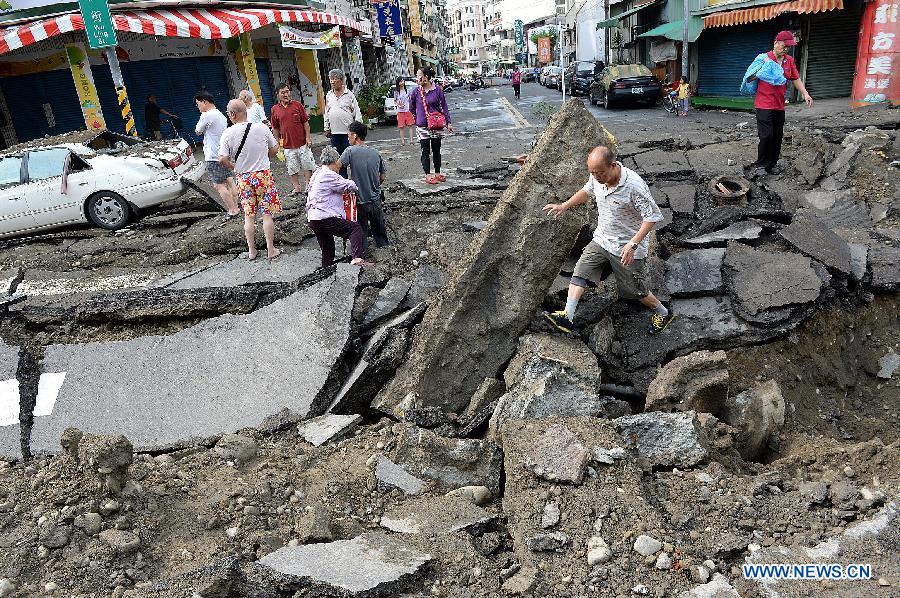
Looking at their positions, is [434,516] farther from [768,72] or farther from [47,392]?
[768,72]

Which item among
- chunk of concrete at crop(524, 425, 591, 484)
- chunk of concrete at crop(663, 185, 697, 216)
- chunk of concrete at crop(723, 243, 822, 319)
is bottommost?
chunk of concrete at crop(524, 425, 591, 484)

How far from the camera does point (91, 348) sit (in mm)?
5223

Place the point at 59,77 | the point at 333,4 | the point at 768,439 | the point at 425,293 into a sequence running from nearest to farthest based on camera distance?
1. the point at 768,439
2. the point at 425,293
3. the point at 59,77
4. the point at 333,4

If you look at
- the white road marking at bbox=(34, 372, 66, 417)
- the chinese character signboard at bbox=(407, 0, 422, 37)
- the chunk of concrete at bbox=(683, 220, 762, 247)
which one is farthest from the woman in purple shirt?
the chinese character signboard at bbox=(407, 0, 422, 37)

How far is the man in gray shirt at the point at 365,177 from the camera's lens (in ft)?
22.2

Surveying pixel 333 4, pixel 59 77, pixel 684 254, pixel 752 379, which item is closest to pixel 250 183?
pixel 684 254

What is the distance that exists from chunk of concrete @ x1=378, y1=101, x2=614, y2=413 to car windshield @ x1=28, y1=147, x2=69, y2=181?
7.62 m

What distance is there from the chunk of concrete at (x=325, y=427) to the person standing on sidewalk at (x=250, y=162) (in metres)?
3.13

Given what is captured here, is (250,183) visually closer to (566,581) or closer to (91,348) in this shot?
(91,348)

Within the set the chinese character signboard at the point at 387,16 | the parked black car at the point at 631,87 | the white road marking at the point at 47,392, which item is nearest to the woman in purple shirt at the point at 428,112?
the white road marking at the point at 47,392

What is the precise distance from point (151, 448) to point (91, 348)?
145 cm

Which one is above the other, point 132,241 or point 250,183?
point 250,183

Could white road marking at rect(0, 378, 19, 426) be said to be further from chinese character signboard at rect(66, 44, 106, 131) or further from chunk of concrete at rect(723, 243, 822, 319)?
chinese character signboard at rect(66, 44, 106, 131)

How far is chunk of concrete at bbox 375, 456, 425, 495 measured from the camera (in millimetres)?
3553
